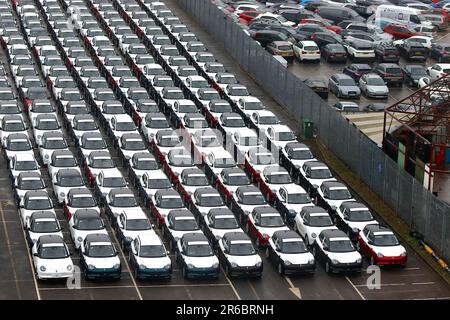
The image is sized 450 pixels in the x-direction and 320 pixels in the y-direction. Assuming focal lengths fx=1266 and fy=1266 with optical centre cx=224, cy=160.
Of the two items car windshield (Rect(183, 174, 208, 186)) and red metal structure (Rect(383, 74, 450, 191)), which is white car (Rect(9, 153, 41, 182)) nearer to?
car windshield (Rect(183, 174, 208, 186))

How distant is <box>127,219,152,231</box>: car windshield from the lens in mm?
50031

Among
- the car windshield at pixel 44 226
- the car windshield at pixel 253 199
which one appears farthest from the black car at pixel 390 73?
the car windshield at pixel 44 226

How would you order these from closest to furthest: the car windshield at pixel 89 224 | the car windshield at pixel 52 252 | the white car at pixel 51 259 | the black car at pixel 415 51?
the white car at pixel 51 259 → the car windshield at pixel 52 252 → the car windshield at pixel 89 224 → the black car at pixel 415 51

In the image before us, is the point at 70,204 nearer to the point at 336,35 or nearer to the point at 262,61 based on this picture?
the point at 262,61

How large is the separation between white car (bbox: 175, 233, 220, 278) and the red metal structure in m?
12.4

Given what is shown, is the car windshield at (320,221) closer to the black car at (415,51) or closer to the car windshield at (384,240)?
the car windshield at (384,240)

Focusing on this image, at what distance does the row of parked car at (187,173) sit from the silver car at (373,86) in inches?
349

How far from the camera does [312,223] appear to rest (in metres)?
51.8

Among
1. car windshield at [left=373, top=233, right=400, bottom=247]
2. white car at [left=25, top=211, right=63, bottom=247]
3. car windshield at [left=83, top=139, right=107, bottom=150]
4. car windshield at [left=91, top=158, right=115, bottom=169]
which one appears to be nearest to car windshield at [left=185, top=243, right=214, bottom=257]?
white car at [left=25, top=211, right=63, bottom=247]

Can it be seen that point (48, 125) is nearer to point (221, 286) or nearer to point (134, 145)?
point (134, 145)

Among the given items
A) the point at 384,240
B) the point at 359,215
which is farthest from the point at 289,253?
the point at 359,215

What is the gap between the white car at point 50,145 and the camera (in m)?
59.4
